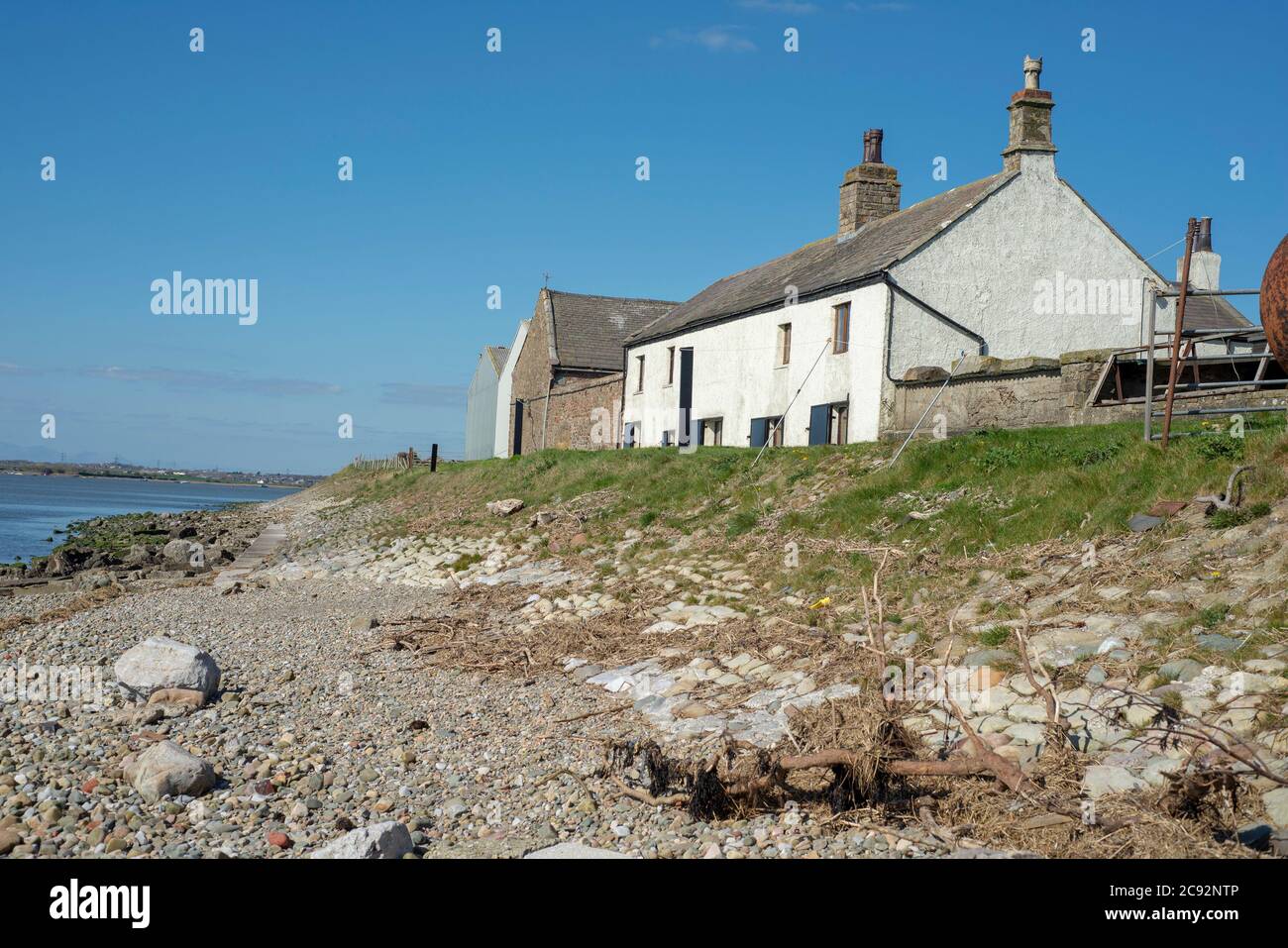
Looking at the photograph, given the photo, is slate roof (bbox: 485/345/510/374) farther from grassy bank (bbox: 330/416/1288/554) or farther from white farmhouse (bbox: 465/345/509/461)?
grassy bank (bbox: 330/416/1288/554)

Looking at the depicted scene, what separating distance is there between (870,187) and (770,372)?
6.12 m

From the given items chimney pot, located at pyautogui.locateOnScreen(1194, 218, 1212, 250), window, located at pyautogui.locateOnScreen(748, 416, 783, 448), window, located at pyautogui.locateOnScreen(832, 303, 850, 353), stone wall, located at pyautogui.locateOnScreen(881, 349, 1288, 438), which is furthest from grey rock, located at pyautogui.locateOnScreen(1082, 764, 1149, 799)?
chimney pot, located at pyautogui.locateOnScreen(1194, 218, 1212, 250)

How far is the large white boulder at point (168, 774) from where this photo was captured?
7082 millimetres

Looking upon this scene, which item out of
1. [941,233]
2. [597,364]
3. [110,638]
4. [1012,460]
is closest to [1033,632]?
[1012,460]

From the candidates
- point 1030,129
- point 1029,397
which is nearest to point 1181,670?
point 1029,397

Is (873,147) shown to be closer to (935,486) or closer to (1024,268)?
(1024,268)

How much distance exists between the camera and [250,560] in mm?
23625

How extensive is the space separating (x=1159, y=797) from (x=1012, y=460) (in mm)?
8232

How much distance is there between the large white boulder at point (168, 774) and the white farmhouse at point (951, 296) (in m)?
15.6

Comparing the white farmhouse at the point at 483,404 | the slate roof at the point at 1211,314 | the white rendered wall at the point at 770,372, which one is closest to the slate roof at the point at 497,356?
the white farmhouse at the point at 483,404

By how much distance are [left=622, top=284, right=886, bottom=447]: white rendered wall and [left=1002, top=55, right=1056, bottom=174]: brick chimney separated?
4743mm

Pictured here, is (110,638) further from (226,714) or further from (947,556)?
(947,556)

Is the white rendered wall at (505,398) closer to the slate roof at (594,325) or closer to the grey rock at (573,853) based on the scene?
the slate roof at (594,325)
